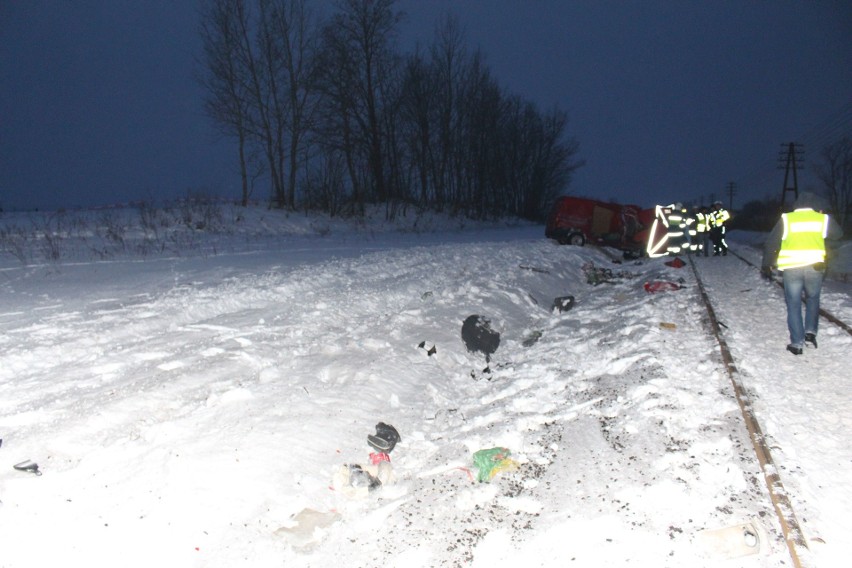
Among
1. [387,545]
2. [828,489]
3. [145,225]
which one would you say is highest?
[145,225]

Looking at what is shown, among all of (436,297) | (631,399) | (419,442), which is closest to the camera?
(419,442)

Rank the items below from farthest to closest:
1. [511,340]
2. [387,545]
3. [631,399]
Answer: [511,340] < [631,399] < [387,545]

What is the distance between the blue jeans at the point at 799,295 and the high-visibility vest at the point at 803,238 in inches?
5.4

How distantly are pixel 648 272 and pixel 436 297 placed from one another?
7794mm

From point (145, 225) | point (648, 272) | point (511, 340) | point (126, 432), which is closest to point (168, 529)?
point (126, 432)

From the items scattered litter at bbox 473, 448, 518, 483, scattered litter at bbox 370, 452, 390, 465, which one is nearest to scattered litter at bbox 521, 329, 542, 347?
scattered litter at bbox 473, 448, 518, 483

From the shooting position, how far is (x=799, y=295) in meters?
6.79

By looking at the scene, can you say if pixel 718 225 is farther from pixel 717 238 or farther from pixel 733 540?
pixel 733 540

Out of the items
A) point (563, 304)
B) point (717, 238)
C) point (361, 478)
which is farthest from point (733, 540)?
point (717, 238)

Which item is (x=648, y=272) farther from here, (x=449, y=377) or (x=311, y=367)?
(x=311, y=367)

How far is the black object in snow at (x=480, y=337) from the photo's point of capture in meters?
7.50

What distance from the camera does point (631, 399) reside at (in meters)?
5.25

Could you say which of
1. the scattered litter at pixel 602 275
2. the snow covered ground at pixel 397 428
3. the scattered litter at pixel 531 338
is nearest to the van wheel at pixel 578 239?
the scattered litter at pixel 602 275

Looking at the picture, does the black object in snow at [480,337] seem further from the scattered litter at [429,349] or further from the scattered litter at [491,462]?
the scattered litter at [491,462]
